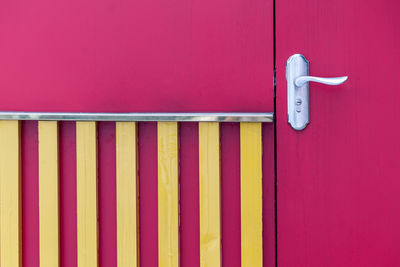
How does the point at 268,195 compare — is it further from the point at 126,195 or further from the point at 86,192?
the point at 86,192

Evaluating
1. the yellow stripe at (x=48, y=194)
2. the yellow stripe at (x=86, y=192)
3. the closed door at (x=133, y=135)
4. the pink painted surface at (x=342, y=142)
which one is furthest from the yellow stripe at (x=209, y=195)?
the yellow stripe at (x=48, y=194)

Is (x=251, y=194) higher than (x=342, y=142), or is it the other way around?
(x=342, y=142)

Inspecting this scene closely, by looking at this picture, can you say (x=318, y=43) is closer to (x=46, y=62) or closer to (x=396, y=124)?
(x=396, y=124)

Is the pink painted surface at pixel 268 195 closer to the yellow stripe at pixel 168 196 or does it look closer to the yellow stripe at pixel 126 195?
the yellow stripe at pixel 168 196

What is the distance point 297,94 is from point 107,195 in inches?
19.9

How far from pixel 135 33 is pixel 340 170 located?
0.56 m

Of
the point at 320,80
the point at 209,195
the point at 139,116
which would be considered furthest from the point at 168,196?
the point at 320,80

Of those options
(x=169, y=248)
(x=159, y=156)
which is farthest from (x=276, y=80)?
(x=169, y=248)

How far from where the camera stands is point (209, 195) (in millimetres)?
796

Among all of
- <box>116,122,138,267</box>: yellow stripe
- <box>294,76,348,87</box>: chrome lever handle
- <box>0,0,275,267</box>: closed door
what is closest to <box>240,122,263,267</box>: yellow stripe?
<box>0,0,275,267</box>: closed door

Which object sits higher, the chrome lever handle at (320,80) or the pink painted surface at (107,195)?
the chrome lever handle at (320,80)

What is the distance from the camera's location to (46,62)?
881 mm

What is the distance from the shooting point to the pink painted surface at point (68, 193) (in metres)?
0.88

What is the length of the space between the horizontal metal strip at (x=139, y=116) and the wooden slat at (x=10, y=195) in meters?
0.04
